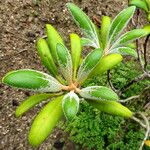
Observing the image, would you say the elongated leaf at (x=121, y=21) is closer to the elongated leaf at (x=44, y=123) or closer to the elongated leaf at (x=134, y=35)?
the elongated leaf at (x=134, y=35)

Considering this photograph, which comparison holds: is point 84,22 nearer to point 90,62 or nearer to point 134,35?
point 134,35

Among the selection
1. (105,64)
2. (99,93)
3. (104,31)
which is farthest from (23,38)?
(99,93)

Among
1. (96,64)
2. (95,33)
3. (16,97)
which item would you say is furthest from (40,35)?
(96,64)

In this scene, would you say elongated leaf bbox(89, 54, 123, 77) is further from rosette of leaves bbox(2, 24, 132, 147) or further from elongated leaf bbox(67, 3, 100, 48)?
elongated leaf bbox(67, 3, 100, 48)

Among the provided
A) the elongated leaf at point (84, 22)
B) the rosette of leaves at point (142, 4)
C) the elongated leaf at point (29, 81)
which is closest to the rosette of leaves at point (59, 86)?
the elongated leaf at point (29, 81)

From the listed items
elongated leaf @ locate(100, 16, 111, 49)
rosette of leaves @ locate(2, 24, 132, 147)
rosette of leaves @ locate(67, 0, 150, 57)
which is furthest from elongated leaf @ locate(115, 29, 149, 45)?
rosette of leaves @ locate(2, 24, 132, 147)

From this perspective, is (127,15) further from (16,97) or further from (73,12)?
(16,97)
